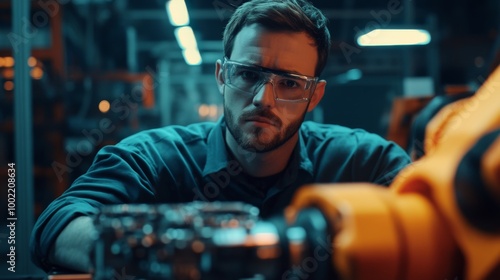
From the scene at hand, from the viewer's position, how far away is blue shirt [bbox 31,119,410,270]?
56.7 inches

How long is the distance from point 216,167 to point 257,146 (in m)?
0.14

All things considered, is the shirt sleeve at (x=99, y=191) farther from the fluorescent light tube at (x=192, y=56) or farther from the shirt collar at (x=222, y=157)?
the fluorescent light tube at (x=192, y=56)

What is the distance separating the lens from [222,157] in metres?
1.63

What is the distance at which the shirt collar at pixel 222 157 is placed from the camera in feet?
5.26

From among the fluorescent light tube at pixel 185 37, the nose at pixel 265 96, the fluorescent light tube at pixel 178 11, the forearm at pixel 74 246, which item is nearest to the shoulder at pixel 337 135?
the nose at pixel 265 96

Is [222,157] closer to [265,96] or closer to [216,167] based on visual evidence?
[216,167]

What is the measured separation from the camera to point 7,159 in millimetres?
4309

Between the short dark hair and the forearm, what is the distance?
28.5 inches

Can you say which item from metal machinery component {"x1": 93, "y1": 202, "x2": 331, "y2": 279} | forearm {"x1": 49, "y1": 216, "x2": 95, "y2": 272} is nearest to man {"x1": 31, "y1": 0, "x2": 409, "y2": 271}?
forearm {"x1": 49, "y1": 216, "x2": 95, "y2": 272}

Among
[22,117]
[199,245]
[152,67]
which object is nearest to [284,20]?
[199,245]

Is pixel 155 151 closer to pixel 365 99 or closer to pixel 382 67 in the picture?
pixel 365 99

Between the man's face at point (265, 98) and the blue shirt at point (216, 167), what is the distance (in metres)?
0.11

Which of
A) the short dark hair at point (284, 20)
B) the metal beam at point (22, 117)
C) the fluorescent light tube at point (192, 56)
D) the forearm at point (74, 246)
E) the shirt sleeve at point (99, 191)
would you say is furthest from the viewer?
the fluorescent light tube at point (192, 56)

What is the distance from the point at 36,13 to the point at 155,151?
3.62 meters
